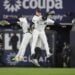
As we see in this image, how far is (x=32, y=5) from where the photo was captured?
365 cm

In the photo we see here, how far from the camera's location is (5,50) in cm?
362

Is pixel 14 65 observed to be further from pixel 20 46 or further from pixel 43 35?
pixel 43 35

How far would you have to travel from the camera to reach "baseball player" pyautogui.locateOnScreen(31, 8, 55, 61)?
362 centimetres

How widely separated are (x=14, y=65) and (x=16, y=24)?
1.45 ft

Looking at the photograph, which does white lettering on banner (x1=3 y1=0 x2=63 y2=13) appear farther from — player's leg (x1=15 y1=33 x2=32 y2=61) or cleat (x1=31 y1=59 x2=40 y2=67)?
cleat (x1=31 y1=59 x2=40 y2=67)

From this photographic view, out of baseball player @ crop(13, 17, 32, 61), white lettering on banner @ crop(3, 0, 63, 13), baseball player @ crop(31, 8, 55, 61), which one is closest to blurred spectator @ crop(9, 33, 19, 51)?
baseball player @ crop(13, 17, 32, 61)

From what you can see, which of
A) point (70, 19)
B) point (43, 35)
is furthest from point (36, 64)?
point (70, 19)

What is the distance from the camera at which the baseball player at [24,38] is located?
3623 mm

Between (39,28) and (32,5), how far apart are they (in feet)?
0.85

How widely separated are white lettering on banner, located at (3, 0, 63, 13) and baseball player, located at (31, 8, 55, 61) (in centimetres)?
7

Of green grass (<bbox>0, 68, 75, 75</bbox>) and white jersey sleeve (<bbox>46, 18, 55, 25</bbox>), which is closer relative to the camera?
green grass (<bbox>0, 68, 75, 75</bbox>)

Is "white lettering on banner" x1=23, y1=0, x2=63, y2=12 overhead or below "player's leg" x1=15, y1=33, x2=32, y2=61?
overhead

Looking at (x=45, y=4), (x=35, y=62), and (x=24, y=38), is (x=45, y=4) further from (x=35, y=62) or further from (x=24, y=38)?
(x=35, y=62)

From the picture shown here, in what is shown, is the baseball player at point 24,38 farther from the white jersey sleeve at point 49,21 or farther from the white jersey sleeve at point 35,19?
the white jersey sleeve at point 49,21
